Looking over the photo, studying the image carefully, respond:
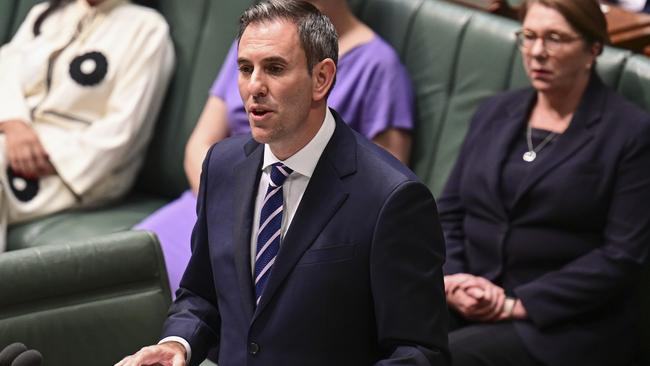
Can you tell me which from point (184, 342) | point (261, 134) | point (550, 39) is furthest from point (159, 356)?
point (550, 39)

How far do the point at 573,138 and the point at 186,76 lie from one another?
1416mm

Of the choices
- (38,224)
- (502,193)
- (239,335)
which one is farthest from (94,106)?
(239,335)

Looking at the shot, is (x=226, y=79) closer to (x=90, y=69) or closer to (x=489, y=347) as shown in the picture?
(x=90, y=69)

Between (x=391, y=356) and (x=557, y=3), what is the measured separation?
1.24m

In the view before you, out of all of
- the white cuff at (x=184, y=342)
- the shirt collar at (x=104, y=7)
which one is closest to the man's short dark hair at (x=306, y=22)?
the white cuff at (x=184, y=342)

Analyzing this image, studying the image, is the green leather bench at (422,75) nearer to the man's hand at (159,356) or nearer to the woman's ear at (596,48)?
the woman's ear at (596,48)

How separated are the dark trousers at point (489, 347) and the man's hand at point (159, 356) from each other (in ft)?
2.98

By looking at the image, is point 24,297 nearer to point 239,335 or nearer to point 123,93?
point 239,335

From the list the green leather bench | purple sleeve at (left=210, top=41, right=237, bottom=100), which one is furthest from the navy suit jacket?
purple sleeve at (left=210, top=41, right=237, bottom=100)

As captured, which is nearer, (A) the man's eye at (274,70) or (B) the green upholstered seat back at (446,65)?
(A) the man's eye at (274,70)

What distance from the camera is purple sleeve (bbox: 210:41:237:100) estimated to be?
3389 millimetres

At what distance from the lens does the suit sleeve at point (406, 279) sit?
179 cm

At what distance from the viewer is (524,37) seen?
2828 mm

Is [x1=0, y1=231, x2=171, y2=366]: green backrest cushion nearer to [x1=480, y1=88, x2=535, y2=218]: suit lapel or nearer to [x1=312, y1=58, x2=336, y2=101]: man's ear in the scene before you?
[x1=312, y1=58, x2=336, y2=101]: man's ear
